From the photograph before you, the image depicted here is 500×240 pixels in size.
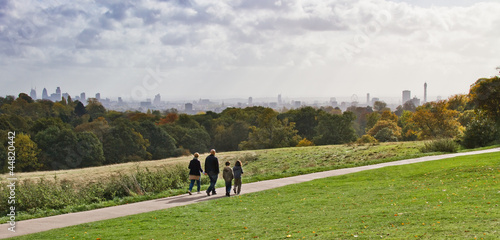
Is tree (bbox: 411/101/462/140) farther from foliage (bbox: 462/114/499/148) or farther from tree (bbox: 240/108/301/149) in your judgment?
tree (bbox: 240/108/301/149)

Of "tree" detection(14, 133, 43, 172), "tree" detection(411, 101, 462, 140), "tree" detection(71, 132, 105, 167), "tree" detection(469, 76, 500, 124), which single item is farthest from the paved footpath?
"tree" detection(71, 132, 105, 167)

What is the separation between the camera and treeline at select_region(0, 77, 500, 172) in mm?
52831

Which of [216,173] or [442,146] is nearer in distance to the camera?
[216,173]

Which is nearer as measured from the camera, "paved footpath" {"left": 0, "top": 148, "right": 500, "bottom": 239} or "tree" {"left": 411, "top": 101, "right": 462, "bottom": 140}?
"paved footpath" {"left": 0, "top": 148, "right": 500, "bottom": 239}

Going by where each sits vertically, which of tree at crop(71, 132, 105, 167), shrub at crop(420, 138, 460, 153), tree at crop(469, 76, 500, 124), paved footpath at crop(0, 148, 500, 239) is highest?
tree at crop(469, 76, 500, 124)

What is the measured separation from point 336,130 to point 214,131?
27.1m

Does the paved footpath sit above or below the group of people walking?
below

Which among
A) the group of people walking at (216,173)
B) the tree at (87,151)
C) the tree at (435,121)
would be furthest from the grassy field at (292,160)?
the tree at (87,151)

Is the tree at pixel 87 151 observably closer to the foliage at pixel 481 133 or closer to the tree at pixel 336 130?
the tree at pixel 336 130

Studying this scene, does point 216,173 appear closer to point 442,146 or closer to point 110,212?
point 110,212

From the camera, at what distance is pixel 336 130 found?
246 ft

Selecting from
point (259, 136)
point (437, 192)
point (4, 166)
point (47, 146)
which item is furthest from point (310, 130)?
point (437, 192)

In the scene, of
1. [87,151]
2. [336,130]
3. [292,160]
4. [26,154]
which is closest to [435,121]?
[336,130]

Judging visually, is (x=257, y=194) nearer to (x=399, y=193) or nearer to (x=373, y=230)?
(x=399, y=193)
